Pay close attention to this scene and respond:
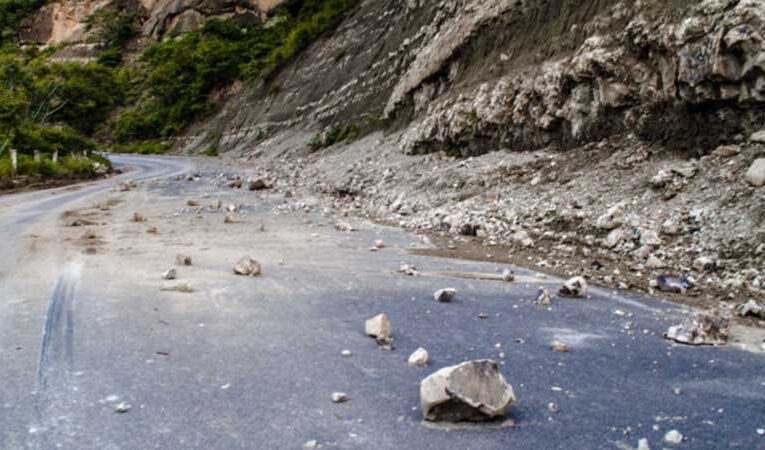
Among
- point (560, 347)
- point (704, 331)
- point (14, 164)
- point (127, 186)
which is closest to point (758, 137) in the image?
point (704, 331)

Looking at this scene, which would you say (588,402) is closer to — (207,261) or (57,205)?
(207,261)

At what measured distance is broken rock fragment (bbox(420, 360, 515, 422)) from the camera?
3.65 metres

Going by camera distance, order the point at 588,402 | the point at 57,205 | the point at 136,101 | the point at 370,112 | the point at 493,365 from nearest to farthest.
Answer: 1. the point at 493,365
2. the point at 588,402
3. the point at 57,205
4. the point at 370,112
5. the point at 136,101

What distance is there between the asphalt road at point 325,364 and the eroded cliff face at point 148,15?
184ft

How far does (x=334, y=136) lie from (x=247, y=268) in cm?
1913

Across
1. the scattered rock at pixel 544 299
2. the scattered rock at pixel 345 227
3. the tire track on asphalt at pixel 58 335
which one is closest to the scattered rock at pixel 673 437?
the scattered rock at pixel 544 299

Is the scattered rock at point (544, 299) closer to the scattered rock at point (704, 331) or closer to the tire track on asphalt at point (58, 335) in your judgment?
the scattered rock at point (704, 331)

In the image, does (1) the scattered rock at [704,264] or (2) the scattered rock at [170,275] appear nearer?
(1) the scattered rock at [704,264]

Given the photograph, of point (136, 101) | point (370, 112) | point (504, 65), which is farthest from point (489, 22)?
point (136, 101)

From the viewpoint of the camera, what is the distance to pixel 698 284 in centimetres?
677

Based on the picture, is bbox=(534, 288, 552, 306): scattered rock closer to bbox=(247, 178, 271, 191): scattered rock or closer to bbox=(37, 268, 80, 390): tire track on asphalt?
bbox=(37, 268, 80, 390): tire track on asphalt

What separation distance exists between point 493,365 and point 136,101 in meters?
A: 60.1

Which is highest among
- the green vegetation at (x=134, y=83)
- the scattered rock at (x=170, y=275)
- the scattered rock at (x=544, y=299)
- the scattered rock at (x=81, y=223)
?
the green vegetation at (x=134, y=83)

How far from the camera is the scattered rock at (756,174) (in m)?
7.85
